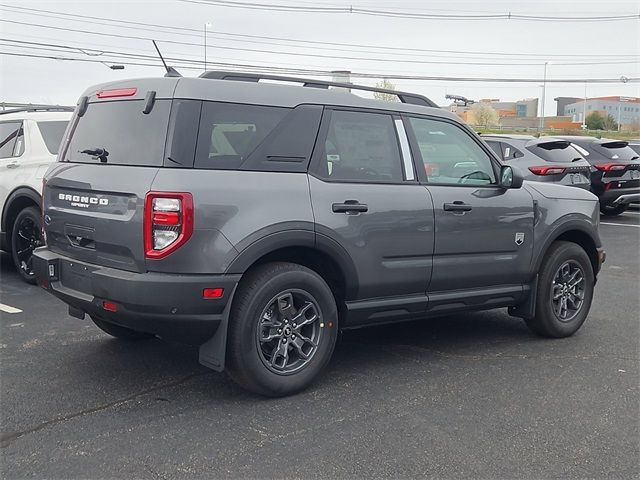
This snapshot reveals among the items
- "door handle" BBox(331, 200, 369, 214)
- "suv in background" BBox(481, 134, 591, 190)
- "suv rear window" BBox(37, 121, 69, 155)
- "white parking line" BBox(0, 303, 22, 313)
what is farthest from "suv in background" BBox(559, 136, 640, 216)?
"white parking line" BBox(0, 303, 22, 313)

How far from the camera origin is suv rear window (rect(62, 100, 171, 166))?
414cm

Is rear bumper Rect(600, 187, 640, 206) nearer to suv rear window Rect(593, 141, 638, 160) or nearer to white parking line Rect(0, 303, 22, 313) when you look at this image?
suv rear window Rect(593, 141, 638, 160)

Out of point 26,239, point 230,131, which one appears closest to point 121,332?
point 230,131

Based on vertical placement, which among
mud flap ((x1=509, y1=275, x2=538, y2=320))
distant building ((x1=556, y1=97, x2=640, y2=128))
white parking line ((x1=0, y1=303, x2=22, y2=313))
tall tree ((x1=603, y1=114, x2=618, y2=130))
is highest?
distant building ((x1=556, y1=97, x2=640, y2=128))

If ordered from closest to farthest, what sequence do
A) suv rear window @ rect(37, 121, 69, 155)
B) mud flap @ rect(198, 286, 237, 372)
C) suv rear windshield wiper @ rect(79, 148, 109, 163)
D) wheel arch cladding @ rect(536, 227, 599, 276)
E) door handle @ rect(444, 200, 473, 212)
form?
mud flap @ rect(198, 286, 237, 372), suv rear windshield wiper @ rect(79, 148, 109, 163), door handle @ rect(444, 200, 473, 212), wheel arch cladding @ rect(536, 227, 599, 276), suv rear window @ rect(37, 121, 69, 155)

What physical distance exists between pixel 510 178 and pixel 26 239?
5.09m

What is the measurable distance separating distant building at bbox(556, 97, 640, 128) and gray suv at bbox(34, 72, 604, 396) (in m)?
81.8

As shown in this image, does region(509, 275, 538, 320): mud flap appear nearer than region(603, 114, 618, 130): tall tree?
Yes

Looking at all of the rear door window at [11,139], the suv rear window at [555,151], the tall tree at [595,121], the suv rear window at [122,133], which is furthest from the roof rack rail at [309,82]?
the tall tree at [595,121]

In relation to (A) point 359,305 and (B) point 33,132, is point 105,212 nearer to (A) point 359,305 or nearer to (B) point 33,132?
(A) point 359,305

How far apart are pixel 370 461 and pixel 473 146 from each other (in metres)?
2.93

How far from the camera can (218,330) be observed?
13.5 feet

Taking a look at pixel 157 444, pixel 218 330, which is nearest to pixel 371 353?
pixel 218 330

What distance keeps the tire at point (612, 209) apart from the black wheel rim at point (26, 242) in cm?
1153
